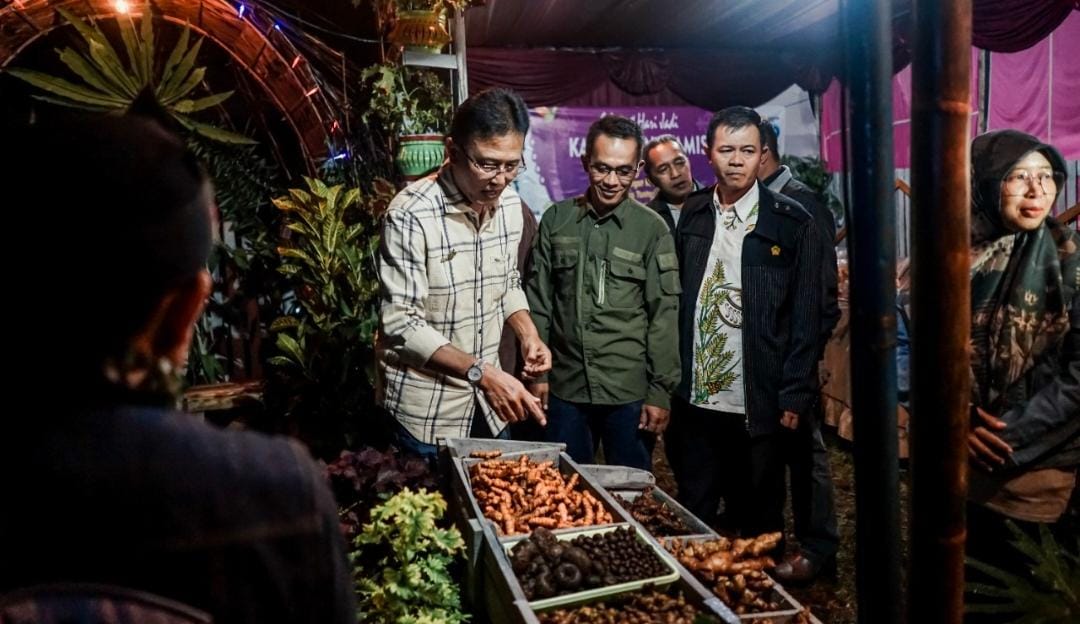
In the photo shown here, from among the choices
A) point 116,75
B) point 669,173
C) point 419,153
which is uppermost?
point 116,75

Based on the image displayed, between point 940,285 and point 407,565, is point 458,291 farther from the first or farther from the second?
point 940,285

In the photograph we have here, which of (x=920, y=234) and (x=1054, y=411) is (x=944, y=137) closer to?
(x=920, y=234)

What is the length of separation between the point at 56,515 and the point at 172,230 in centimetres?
30

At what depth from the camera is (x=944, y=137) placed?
2.74 ft

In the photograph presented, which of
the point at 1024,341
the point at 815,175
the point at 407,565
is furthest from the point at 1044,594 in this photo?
the point at 815,175

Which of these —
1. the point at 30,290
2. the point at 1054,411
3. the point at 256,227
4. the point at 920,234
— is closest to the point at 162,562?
the point at 30,290

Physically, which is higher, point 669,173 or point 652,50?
point 652,50

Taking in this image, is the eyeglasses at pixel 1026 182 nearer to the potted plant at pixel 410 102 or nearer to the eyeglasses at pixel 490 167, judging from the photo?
the eyeglasses at pixel 490 167

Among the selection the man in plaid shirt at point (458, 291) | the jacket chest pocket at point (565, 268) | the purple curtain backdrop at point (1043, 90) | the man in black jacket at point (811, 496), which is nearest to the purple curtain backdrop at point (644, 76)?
the purple curtain backdrop at point (1043, 90)

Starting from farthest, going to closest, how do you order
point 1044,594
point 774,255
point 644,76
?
point 644,76 → point 774,255 → point 1044,594

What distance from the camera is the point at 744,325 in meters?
3.45

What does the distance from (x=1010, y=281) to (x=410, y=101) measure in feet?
11.1

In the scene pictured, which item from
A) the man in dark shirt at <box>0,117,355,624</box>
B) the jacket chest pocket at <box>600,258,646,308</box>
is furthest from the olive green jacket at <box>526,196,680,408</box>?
the man in dark shirt at <box>0,117,355,624</box>

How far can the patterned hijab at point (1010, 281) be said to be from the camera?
2.32 meters
